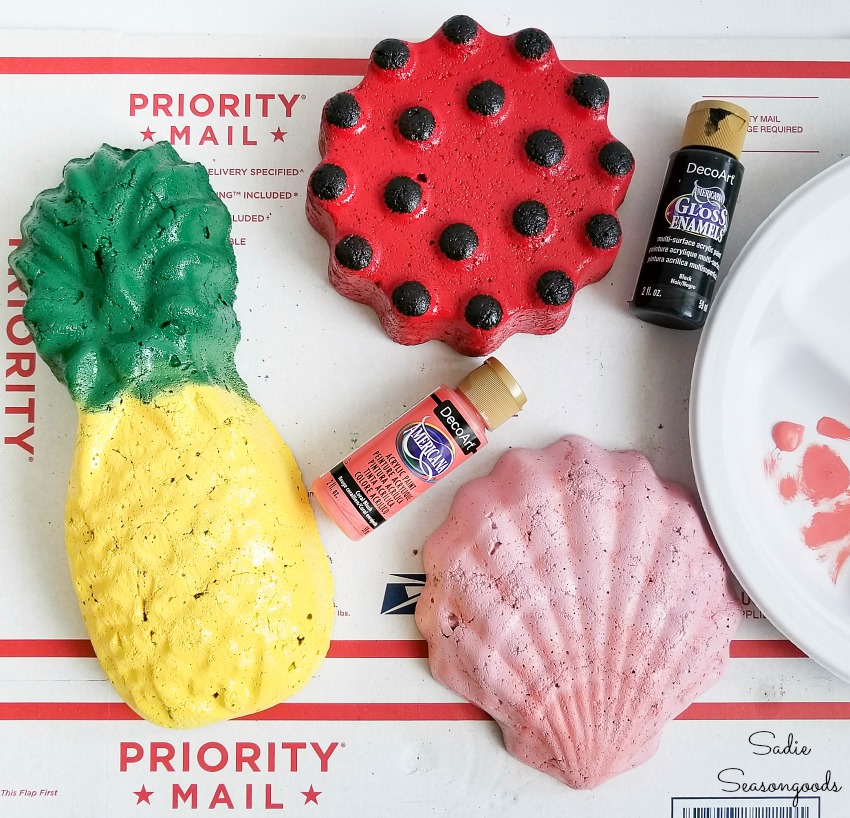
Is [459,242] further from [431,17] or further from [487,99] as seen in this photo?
[431,17]

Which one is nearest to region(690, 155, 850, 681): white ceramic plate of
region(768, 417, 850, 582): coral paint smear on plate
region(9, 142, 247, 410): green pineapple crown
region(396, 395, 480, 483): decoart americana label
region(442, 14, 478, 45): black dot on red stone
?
region(768, 417, 850, 582): coral paint smear on plate

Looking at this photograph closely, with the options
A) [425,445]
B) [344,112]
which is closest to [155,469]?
[425,445]

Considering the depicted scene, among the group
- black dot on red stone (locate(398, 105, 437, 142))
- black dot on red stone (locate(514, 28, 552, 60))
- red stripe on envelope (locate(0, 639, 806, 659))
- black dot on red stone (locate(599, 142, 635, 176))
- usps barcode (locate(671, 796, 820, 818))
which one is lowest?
usps barcode (locate(671, 796, 820, 818))

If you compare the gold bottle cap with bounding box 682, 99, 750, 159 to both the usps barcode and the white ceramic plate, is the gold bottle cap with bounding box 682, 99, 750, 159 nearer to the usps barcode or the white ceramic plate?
the white ceramic plate

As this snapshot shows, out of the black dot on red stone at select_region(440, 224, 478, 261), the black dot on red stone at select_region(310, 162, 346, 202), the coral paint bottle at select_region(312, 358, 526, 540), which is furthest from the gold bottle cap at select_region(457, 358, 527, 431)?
the black dot on red stone at select_region(310, 162, 346, 202)

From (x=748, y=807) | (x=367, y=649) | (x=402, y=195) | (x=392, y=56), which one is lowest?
(x=748, y=807)

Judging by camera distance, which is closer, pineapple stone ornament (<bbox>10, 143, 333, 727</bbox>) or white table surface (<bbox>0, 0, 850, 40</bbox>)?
pineapple stone ornament (<bbox>10, 143, 333, 727</bbox>)

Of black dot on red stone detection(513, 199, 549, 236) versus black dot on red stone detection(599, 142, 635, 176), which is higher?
black dot on red stone detection(599, 142, 635, 176)
